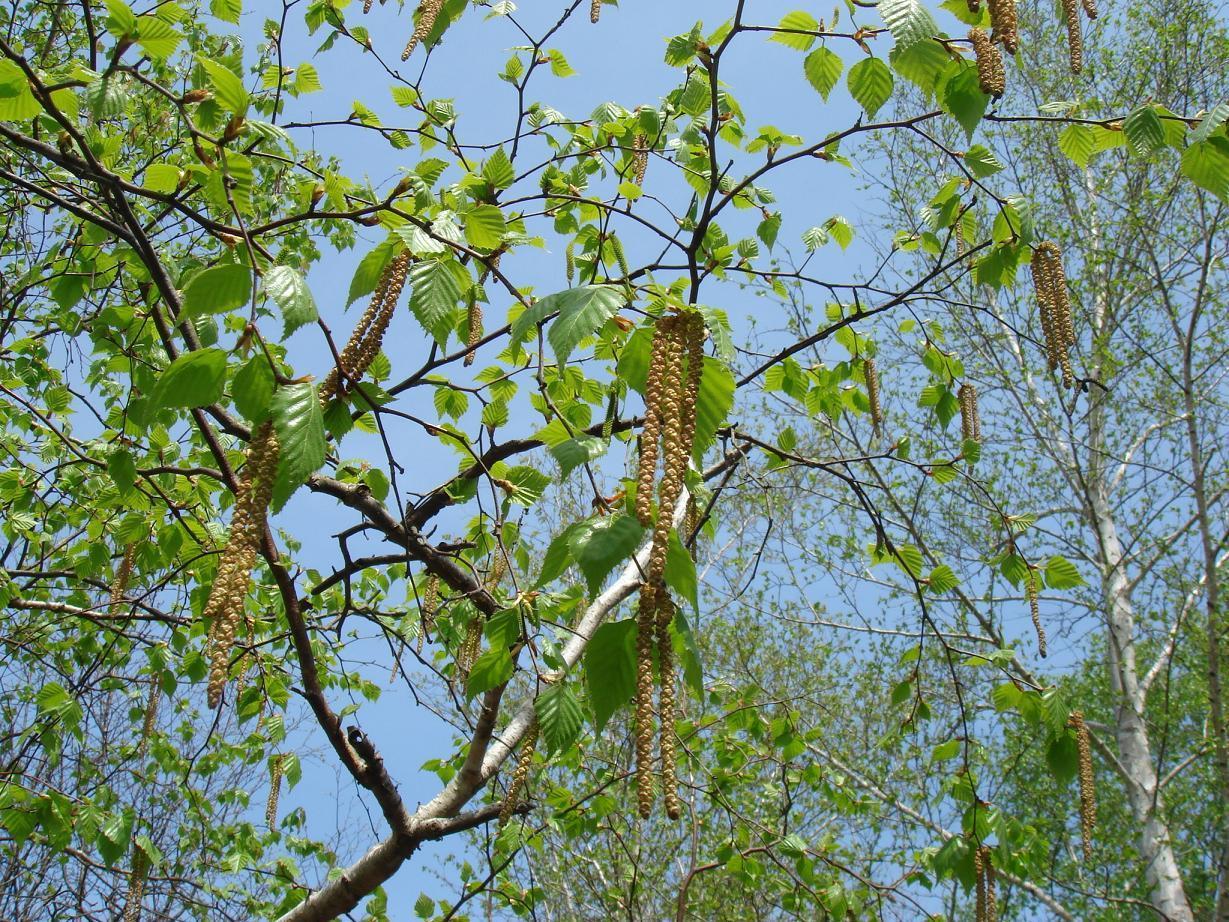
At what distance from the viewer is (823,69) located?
2.47 m

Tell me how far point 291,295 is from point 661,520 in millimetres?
682

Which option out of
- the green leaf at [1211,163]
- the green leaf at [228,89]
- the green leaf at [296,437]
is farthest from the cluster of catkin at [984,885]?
the green leaf at [228,89]

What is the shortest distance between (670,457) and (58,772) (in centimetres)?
1221

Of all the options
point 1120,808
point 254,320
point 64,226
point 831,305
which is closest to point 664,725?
point 254,320

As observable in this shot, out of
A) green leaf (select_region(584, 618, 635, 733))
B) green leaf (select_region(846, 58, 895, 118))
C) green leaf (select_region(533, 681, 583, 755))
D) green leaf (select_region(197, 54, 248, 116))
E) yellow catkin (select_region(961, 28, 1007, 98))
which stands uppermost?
green leaf (select_region(846, 58, 895, 118))

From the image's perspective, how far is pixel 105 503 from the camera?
4.78 m

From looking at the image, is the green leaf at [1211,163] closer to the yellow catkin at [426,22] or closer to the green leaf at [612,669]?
the green leaf at [612,669]

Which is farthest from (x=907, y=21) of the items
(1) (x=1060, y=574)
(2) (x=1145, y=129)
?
(1) (x=1060, y=574)

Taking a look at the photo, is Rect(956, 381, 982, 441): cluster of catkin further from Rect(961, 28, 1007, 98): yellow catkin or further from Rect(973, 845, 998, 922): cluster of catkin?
Rect(961, 28, 1007, 98): yellow catkin

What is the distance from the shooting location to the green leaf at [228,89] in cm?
177

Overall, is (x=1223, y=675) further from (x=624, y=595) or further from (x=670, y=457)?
(x=670, y=457)

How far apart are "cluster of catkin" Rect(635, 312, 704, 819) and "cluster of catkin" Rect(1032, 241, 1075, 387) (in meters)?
1.67

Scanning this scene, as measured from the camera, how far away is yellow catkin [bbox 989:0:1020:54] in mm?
1912

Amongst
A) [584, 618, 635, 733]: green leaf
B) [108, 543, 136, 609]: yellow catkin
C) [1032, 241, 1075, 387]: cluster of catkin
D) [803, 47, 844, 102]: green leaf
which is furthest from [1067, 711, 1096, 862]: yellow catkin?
[108, 543, 136, 609]: yellow catkin
